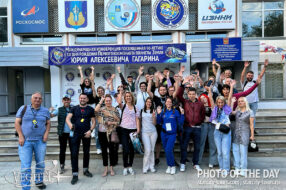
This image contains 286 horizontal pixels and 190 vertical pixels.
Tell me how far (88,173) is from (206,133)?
300 centimetres

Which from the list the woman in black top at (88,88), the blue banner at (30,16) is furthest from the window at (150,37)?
the woman in black top at (88,88)

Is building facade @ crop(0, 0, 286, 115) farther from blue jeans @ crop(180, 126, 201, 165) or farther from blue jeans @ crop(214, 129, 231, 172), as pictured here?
blue jeans @ crop(214, 129, 231, 172)

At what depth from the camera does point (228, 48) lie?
9.58 m

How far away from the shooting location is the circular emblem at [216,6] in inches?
411

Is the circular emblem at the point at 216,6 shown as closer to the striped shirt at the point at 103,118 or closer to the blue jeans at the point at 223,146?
the blue jeans at the point at 223,146

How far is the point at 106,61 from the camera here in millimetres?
10117

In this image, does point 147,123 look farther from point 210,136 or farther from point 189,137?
point 210,136

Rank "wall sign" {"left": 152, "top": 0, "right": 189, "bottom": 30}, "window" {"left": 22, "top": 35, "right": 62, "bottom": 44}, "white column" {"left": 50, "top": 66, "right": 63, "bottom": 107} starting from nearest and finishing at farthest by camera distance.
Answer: "wall sign" {"left": 152, "top": 0, "right": 189, "bottom": 30}, "white column" {"left": 50, "top": 66, "right": 63, "bottom": 107}, "window" {"left": 22, "top": 35, "right": 62, "bottom": 44}

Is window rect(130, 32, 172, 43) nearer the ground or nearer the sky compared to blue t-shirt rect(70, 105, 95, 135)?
nearer the sky

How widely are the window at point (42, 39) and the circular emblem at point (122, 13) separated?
281 centimetres

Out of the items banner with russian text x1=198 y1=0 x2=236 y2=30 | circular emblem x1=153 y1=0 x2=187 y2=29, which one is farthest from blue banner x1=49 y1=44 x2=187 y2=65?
banner with russian text x1=198 y1=0 x2=236 y2=30

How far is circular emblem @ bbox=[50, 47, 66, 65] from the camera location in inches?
392

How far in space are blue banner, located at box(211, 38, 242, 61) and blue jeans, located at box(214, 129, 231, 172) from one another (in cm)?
555
